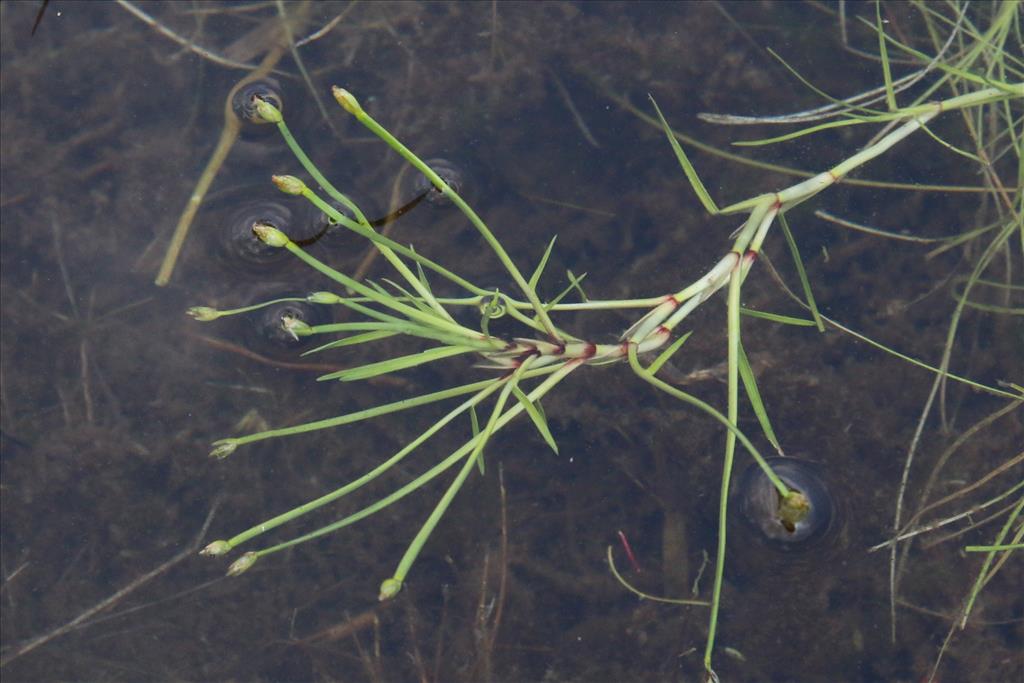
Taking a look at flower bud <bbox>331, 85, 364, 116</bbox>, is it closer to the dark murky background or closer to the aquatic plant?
the aquatic plant

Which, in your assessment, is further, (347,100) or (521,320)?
(521,320)

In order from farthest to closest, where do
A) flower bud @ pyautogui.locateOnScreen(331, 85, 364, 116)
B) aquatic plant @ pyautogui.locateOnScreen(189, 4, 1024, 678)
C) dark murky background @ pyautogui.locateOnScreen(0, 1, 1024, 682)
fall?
dark murky background @ pyautogui.locateOnScreen(0, 1, 1024, 682) < aquatic plant @ pyautogui.locateOnScreen(189, 4, 1024, 678) < flower bud @ pyautogui.locateOnScreen(331, 85, 364, 116)

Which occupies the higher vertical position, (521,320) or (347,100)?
(347,100)

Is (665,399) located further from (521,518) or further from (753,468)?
(521,518)

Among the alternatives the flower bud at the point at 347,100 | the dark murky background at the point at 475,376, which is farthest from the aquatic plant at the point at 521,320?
the dark murky background at the point at 475,376

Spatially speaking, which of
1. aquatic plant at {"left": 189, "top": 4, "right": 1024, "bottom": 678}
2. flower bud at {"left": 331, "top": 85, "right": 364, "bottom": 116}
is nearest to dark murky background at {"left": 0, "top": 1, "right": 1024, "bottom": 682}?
aquatic plant at {"left": 189, "top": 4, "right": 1024, "bottom": 678}

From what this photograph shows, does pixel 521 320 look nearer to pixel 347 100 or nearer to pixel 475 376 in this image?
pixel 475 376

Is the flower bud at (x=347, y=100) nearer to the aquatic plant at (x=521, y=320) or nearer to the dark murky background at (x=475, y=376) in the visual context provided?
the aquatic plant at (x=521, y=320)

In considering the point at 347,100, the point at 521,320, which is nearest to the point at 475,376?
the point at 521,320

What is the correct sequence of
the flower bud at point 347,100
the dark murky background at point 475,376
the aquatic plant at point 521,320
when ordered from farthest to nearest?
the dark murky background at point 475,376 < the aquatic plant at point 521,320 < the flower bud at point 347,100
